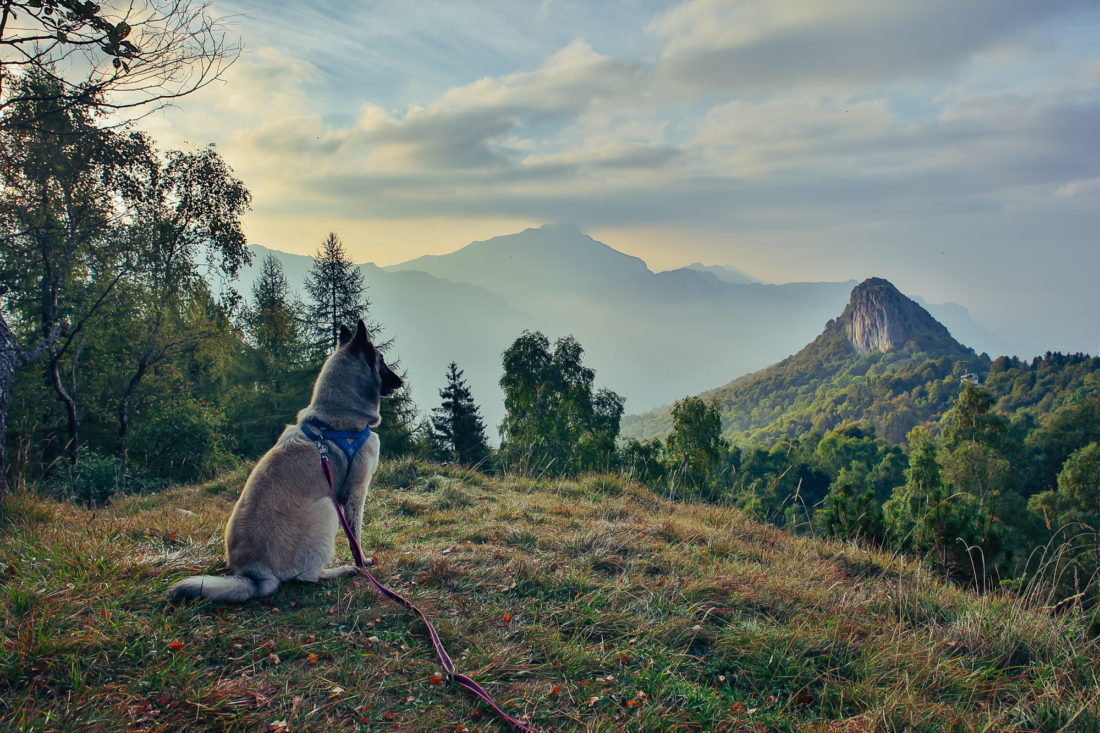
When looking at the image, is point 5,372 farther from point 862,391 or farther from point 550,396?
point 862,391

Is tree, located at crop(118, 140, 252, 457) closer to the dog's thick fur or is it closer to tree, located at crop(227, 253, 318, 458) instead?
tree, located at crop(227, 253, 318, 458)

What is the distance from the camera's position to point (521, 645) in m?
3.64

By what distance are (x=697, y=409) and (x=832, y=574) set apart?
3407 centimetres

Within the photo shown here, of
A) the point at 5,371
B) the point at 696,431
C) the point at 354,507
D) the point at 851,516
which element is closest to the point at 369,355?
the point at 354,507

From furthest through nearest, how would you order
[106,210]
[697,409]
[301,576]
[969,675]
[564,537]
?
1. [697,409]
2. [106,210]
3. [564,537]
4. [301,576]
5. [969,675]

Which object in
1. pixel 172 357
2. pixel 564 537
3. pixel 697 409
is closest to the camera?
pixel 564 537

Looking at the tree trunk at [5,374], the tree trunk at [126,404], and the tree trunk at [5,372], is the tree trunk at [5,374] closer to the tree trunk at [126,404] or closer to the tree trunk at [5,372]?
the tree trunk at [5,372]

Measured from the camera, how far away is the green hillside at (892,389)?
9231 cm

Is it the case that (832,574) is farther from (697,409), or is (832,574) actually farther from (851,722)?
(697,409)

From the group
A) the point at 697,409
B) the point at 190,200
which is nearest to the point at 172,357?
the point at 190,200

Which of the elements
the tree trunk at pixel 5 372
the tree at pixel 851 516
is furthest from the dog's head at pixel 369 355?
the tree at pixel 851 516

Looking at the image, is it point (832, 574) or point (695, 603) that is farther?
point (832, 574)

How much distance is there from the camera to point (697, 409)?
38.8 m

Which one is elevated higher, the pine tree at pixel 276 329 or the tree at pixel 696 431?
the pine tree at pixel 276 329
